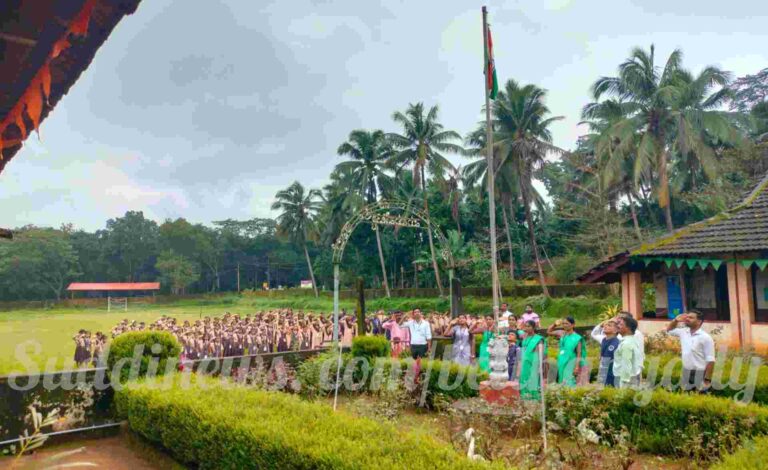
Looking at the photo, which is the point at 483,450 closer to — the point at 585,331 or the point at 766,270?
the point at 766,270

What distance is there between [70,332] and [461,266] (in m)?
23.1

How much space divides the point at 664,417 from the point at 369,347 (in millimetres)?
5636

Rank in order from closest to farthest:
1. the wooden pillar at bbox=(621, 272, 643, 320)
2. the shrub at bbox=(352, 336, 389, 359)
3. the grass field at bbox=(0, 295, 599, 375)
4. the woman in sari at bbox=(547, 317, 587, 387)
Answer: the woman in sari at bbox=(547, 317, 587, 387), the shrub at bbox=(352, 336, 389, 359), the grass field at bbox=(0, 295, 599, 375), the wooden pillar at bbox=(621, 272, 643, 320)

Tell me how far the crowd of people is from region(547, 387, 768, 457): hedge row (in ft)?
2.11

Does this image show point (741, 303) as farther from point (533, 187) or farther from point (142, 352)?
point (533, 187)

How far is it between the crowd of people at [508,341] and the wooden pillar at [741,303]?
4391 millimetres

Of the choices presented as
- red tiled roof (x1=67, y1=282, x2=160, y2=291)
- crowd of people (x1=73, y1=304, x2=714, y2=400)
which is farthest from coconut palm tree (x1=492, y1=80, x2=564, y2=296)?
red tiled roof (x1=67, y1=282, x2=160, y2=291)

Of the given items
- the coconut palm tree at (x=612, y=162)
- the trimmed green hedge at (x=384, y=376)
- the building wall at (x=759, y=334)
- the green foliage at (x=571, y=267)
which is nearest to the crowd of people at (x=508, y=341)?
the trimmed green hedge at (x=384, y=376)

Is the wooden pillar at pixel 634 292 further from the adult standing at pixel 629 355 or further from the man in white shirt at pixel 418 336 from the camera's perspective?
the adult standing at pixel 629 355

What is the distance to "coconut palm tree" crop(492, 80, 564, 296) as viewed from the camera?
1186 inches

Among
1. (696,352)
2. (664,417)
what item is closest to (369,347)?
(664,417)

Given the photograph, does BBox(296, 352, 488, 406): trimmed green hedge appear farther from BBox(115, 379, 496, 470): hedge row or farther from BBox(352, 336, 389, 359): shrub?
BBox(115, 379, 496, 470): hedge row

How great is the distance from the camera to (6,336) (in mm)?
29266

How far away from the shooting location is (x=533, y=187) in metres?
31.8
